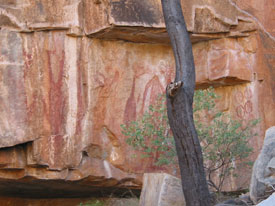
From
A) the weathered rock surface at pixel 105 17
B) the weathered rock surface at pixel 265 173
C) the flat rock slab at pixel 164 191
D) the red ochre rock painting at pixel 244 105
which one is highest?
the weathered rock surface at pixel 105 17

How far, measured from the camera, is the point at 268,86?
37.5ft

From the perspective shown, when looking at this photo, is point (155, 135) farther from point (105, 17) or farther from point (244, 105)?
point (105, 17)

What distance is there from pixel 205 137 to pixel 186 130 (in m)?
2.96

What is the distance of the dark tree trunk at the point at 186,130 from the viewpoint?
691cm

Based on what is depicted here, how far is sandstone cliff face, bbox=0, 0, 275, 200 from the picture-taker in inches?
401

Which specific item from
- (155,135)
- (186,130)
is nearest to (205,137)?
(155,135)

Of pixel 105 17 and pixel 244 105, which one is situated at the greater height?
pixel 105 17

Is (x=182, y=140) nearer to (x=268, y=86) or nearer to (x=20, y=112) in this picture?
(x=20, y=112)

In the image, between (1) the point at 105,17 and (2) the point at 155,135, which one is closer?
(1) the point at 105,17

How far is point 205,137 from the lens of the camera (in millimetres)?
9883

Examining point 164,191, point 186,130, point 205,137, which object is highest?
point 186,130

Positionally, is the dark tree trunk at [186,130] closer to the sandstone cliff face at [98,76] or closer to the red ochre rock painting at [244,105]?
the sandstone cliff face at [98,76]

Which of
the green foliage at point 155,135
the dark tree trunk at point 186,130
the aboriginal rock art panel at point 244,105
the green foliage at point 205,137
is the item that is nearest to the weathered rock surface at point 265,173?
the dark tree trunk at point 186,130

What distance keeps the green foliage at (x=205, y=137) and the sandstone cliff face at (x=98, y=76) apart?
0.73 m
